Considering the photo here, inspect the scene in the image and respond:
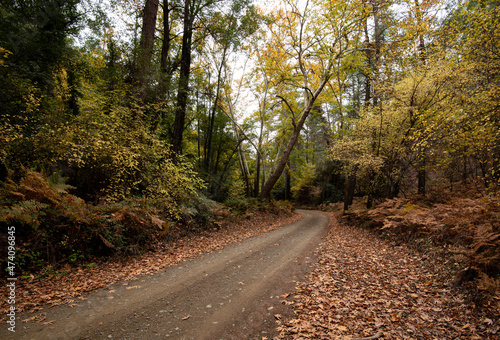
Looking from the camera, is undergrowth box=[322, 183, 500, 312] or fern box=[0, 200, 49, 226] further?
fern box=[0, 200, 49, 226]

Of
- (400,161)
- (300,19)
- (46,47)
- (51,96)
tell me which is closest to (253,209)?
(400,161)

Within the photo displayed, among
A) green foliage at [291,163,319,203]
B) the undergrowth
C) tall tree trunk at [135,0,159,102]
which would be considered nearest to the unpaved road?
the undergrowth

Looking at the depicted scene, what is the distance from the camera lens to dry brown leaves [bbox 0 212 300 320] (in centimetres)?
348

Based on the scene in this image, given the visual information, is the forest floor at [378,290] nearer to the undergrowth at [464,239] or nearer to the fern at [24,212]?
the undergrowth at [464,239]

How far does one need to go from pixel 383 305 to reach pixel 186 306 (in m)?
3.42

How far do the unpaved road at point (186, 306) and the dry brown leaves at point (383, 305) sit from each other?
449 millimetres

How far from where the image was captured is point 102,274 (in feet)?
15.1

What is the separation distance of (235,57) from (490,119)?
596 inches

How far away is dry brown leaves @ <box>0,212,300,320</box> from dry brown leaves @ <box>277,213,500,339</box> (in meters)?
3.52

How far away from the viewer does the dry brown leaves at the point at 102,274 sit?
11.4 feet

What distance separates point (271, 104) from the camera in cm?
1734

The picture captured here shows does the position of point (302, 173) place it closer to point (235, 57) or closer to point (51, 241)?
point (235, 57)

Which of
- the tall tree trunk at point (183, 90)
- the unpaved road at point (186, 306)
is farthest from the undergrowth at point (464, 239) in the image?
the tall tree trunk at point (183, 90)

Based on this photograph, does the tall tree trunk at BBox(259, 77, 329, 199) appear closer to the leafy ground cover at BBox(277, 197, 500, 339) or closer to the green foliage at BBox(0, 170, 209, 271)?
the leafy ground cover at BBox(277, 197, 500, 339)
